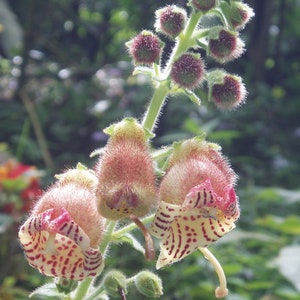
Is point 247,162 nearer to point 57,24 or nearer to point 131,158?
point 57,24

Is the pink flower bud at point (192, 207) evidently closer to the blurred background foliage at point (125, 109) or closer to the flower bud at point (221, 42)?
the flower bud at point (221, 42)

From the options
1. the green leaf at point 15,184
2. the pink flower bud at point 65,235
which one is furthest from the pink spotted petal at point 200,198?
the green leaf at point 15,184

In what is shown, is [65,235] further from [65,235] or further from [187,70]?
[187,70]

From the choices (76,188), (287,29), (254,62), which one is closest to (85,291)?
(76,188)

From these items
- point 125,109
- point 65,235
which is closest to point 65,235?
point 65,235

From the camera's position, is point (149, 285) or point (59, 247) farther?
point (149, 285)

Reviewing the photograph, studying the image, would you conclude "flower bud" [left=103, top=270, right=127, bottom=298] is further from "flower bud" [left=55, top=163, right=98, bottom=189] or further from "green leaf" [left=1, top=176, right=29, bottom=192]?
"green leaf" [left=1, top=176, right=29, bottom=192]
